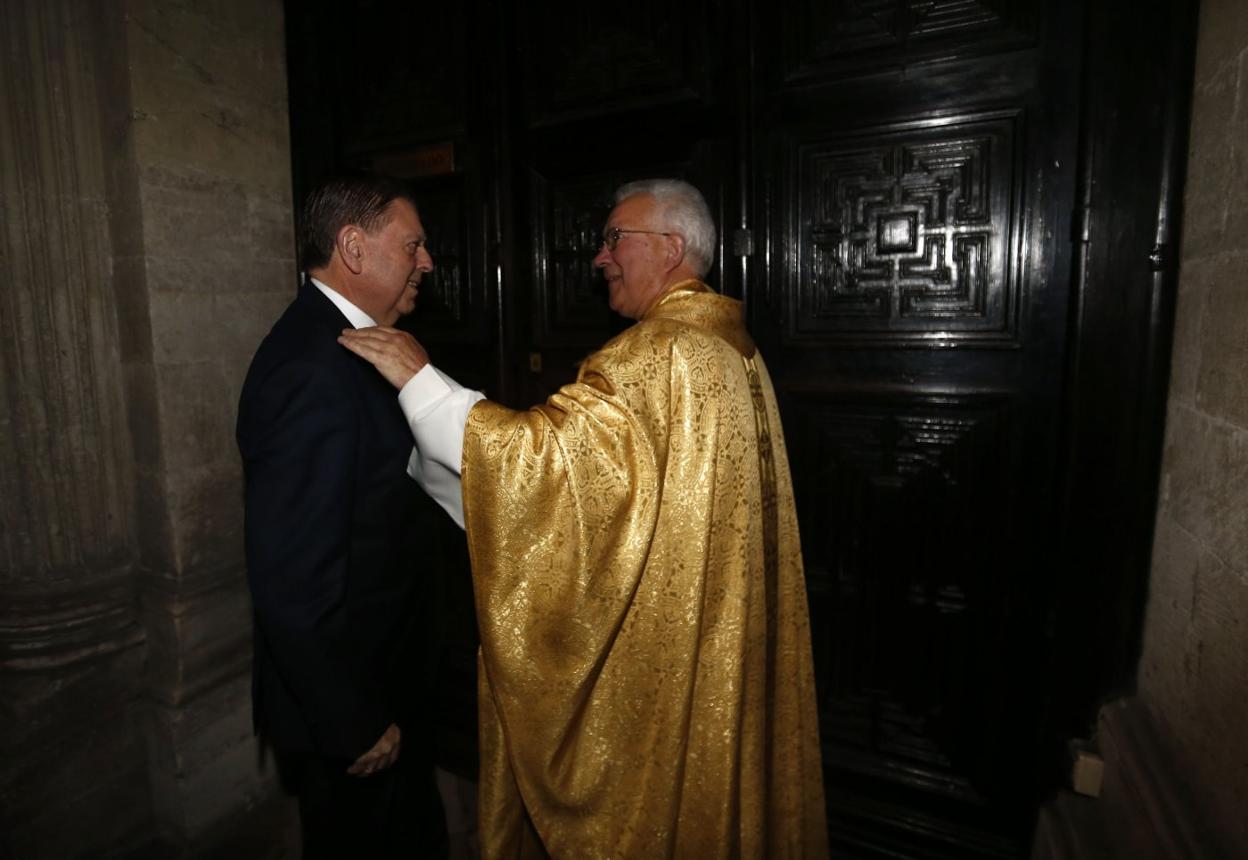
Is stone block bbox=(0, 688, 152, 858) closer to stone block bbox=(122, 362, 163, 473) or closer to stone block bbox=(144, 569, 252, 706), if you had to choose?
stone block bbox=(144, 569, 252, 706)

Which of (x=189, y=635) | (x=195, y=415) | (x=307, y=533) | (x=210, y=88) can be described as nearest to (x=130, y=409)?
(x=195, y=415)

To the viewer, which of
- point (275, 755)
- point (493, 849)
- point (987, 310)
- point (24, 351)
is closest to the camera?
point (493, 849)

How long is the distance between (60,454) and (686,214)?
2.08 metres

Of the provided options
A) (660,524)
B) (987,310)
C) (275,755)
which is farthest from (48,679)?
(987,310)

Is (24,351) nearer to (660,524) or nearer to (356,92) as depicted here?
(356,92)

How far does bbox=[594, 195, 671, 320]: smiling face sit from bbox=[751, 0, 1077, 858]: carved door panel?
0.56 meters

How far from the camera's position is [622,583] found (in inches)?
55.6

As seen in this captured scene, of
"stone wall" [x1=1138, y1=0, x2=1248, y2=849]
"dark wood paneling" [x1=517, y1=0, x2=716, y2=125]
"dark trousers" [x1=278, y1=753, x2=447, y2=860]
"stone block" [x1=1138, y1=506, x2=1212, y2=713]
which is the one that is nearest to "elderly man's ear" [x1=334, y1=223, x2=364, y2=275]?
"dark wood paneling" [x1=517, y1=0, x2=716, y2=125]

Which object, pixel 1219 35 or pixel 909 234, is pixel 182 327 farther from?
pixel 1219 35

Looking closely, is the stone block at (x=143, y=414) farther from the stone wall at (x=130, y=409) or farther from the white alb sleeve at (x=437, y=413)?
the white alb sleeve at (x=437, y=413)

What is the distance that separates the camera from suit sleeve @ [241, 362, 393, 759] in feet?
4.43

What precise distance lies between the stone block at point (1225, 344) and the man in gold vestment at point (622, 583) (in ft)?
3.09

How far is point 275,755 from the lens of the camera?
2.64 m

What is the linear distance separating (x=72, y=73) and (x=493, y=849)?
8.28 ft
